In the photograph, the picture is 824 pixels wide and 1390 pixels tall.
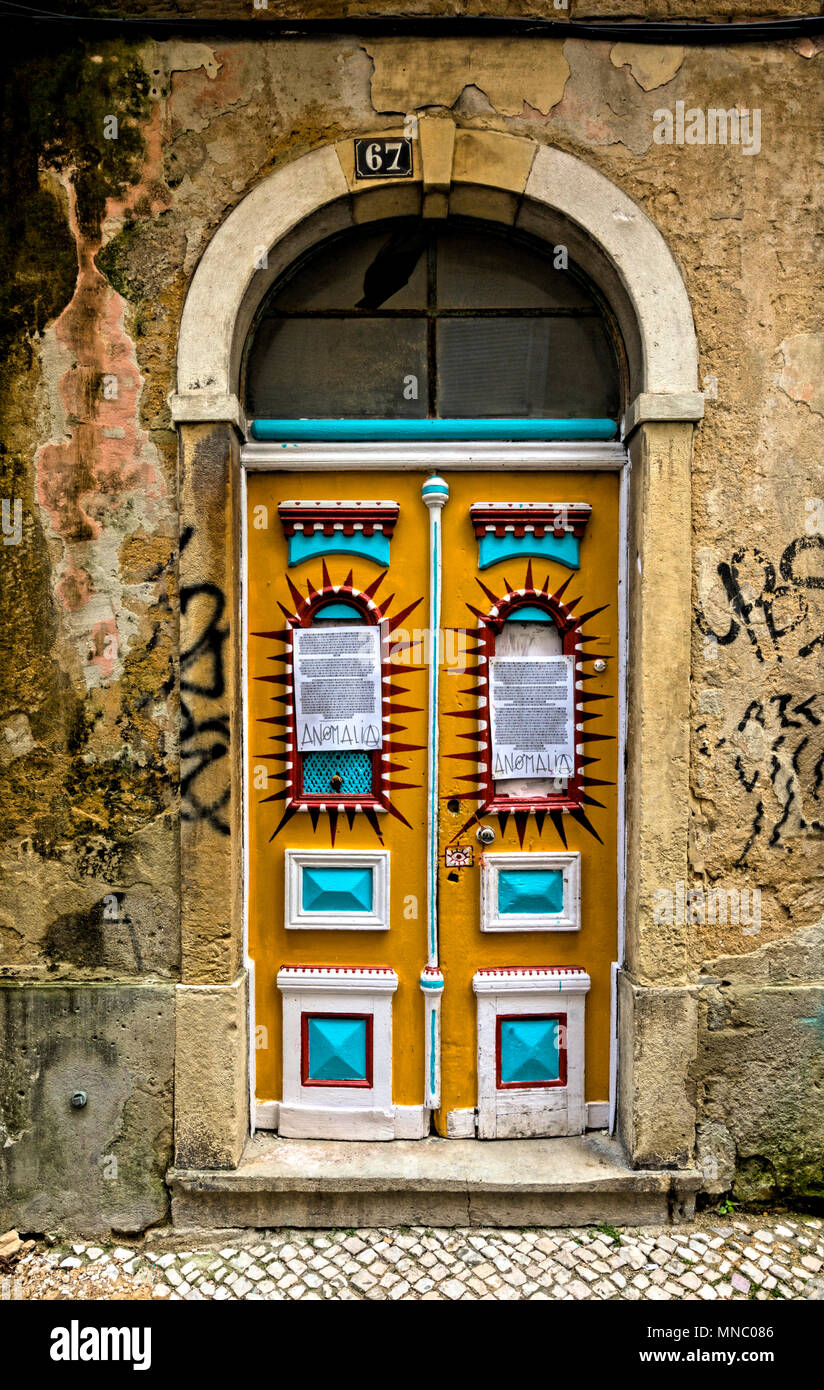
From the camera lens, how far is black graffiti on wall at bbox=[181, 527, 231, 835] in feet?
Answer: 10.2

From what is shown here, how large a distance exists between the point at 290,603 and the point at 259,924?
4.69ft

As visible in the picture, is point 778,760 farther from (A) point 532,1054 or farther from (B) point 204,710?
(B) point 204,710

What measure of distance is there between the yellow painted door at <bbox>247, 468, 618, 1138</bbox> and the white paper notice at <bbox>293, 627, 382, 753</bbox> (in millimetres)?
37

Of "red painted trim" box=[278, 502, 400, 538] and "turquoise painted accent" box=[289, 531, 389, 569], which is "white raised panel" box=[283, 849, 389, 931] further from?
"red painted trim" box=[278, 502, 400, 538]

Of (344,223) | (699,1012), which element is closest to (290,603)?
(344,223)

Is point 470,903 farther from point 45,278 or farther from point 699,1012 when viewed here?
point 45,278

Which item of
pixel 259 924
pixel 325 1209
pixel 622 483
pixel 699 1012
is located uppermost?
pixel 622 483

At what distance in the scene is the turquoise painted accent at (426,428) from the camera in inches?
129

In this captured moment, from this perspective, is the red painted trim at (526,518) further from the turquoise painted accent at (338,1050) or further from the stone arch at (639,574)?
the turquoise painted accent at (338,1050)

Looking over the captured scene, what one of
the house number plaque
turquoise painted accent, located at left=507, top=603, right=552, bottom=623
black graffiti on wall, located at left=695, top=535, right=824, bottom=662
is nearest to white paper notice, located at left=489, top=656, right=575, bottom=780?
turquoise painted accent, located at left=507, top=603, right=552, bottom=623

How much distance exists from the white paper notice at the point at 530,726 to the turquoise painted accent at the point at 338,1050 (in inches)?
50.7

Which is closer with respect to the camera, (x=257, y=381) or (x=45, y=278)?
(x=45, y=278)

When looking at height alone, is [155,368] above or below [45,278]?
below

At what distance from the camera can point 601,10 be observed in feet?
10.0
